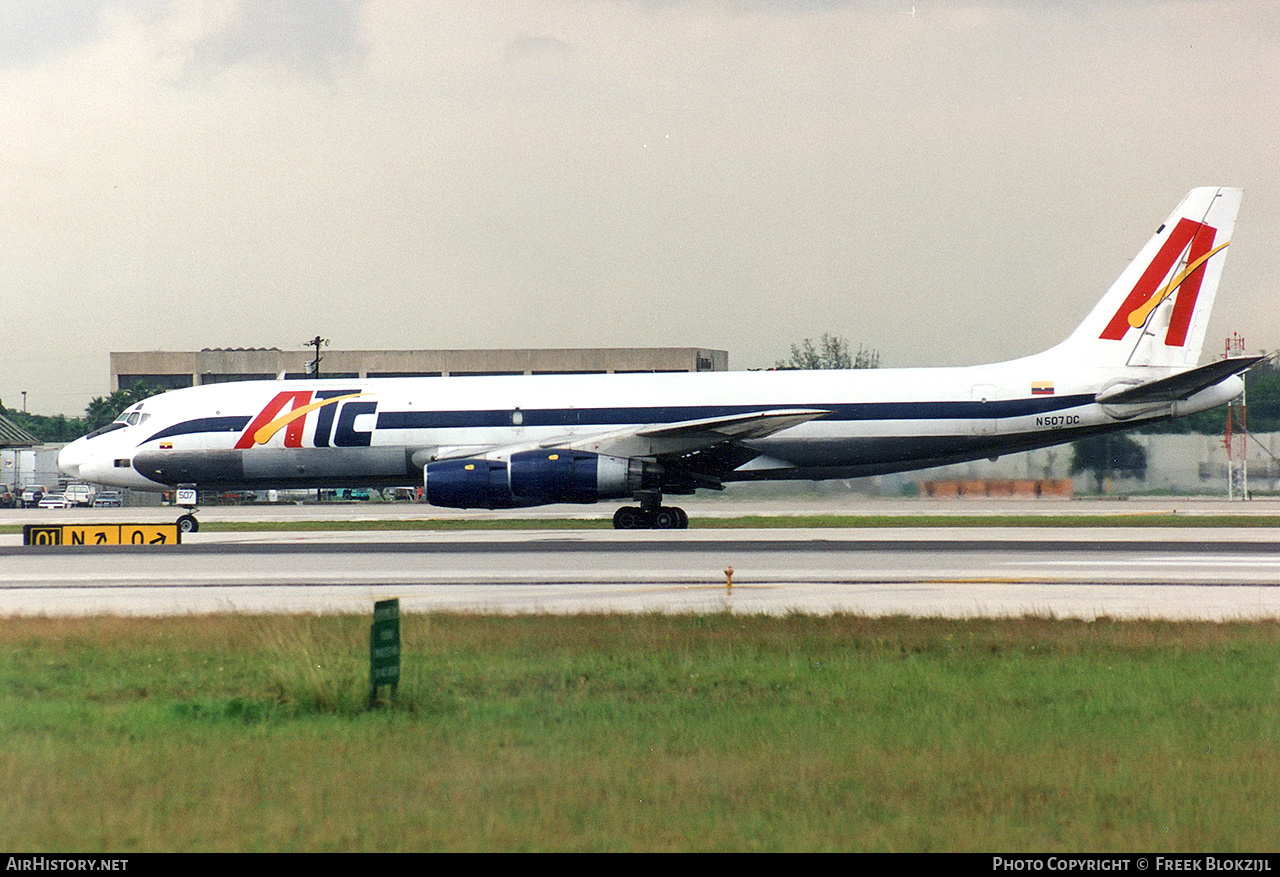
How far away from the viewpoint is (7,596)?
18734 mm

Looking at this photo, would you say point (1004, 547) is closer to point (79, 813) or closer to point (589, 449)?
point (589, 449)

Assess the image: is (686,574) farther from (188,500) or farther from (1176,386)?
(188,500)

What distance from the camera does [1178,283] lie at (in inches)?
1280

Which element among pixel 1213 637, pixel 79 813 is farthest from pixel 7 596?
pixel 1213 637

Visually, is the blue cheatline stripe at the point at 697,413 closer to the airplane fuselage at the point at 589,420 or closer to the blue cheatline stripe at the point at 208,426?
the airplane fuselage at the point at 589,420

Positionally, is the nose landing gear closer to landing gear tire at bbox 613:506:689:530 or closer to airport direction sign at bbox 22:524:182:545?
airport direction sign at bbox 22:524:182:545

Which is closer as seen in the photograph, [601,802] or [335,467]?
[601,802]

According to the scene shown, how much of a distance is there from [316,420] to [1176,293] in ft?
78.6

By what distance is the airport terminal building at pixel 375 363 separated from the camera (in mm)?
Answer: 90500

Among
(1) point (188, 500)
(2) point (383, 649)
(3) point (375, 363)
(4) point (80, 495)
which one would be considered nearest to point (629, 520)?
(1) point (188, 500)

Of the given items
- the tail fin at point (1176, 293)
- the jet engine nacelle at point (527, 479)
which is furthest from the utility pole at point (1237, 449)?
the jet engine nacelle at point (527, 479)

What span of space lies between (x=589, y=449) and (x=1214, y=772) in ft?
79.4

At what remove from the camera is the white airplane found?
3116cm

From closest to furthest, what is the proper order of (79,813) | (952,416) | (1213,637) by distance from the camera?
(79,813)
(1213,637)
(952,416)
